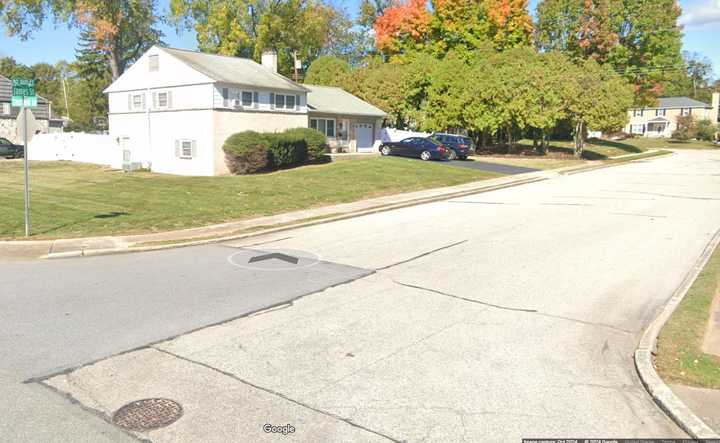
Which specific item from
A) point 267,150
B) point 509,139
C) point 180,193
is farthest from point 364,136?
point 180,193

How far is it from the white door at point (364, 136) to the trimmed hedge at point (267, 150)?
11.4 metres

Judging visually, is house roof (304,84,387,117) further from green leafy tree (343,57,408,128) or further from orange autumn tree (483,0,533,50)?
orange autumn tree (483,0,533,50)

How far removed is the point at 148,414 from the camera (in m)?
5.07

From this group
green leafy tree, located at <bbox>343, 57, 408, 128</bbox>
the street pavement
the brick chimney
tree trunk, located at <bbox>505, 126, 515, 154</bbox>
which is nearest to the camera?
the street pavement

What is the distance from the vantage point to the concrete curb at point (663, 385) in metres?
4.90

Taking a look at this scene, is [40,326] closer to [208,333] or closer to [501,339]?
[208,333]

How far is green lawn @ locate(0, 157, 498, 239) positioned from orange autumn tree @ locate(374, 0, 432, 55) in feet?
104

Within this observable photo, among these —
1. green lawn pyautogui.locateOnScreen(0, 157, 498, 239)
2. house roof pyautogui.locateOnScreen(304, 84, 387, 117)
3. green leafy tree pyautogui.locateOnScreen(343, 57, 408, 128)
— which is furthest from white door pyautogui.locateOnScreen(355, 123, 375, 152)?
green lawn pyautogui.locateOnScreen(0, 157, 498, 239)

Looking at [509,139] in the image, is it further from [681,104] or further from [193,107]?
[681,104]

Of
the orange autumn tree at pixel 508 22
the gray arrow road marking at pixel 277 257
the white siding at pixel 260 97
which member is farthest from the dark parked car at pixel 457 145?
the gray arrow road marking at pixel 277 257

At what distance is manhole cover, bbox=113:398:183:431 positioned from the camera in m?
4.89

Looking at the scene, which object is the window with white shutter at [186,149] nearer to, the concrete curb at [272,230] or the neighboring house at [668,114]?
the concrete curb at [272,230]

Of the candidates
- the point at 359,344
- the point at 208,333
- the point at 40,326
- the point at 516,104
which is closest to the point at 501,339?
the point at 359,344

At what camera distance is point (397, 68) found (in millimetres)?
49312
